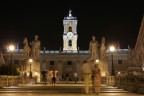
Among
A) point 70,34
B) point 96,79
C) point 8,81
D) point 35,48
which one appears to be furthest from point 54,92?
point 70,34

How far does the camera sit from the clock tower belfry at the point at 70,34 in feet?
448

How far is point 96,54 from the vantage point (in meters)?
62.2

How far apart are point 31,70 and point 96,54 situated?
32.0ft

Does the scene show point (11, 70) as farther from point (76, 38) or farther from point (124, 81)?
point (76, 38)

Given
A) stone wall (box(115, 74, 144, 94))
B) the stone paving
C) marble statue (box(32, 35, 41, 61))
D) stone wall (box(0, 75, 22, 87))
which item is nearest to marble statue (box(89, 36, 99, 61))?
marble statue (box(32, 35, 41, 61))

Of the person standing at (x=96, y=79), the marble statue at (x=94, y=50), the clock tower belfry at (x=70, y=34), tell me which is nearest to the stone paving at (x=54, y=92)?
the person standing at (x=96, y=79)

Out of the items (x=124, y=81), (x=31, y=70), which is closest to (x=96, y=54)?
(x=31, y=70)

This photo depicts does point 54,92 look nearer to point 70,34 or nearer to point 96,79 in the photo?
point 96,79

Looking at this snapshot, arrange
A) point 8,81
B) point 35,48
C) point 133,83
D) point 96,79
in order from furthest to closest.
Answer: point 35,48 → point 8,81 → point 133,83 → point 96,79

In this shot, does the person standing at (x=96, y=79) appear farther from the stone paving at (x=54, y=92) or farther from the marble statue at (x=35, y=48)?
the marble statue at (x=35, y=48)

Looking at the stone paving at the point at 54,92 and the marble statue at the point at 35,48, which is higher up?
the marble statue at the point at 35,48

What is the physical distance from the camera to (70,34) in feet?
447

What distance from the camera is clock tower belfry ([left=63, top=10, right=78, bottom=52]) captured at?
136 meters

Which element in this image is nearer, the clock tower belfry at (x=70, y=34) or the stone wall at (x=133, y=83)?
the stone wall at (x=133, y=83)
